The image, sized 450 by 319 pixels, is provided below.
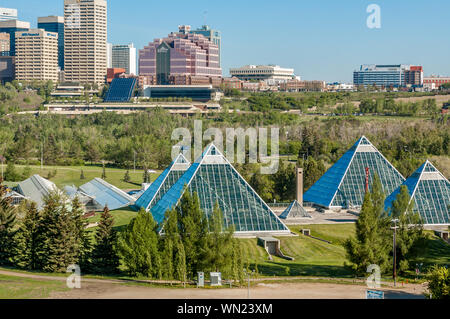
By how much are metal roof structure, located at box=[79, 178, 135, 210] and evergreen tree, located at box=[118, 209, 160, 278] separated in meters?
29.2

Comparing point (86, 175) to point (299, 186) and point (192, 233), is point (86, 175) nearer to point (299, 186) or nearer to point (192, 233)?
point (299, 186)

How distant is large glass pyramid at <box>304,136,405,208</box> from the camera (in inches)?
2790

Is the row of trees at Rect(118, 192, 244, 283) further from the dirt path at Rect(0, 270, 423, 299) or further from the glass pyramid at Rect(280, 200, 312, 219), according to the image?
the glass pyramid at Rect(280, 200, 312, 219)

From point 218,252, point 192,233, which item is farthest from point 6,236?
point 218,252

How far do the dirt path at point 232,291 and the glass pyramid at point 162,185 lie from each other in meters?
24.3

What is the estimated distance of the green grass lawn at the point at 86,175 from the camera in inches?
3772

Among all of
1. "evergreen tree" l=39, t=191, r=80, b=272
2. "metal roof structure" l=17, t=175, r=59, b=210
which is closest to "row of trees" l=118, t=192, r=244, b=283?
"evergreen tree" l=39, t=191, r=80, b=272

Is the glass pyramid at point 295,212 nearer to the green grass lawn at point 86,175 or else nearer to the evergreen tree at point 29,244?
the evergreen tree at point 29,244

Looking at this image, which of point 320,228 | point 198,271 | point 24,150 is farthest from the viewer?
point 24,150

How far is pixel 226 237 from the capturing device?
41125mm

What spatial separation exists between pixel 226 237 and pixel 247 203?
1575cm

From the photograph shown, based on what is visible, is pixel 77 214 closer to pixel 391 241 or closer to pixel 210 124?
pixel 391 241

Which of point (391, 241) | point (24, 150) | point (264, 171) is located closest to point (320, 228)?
point (391, 241)
